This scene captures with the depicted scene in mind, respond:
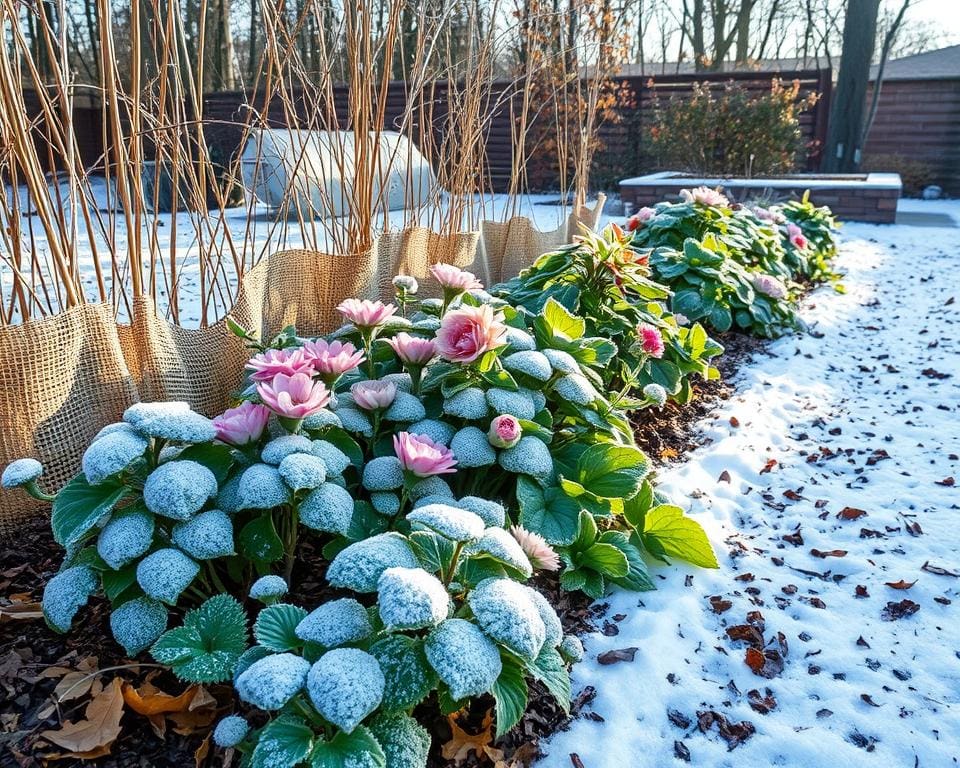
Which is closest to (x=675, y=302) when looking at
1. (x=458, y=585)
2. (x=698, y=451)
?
(x=698, y=451)

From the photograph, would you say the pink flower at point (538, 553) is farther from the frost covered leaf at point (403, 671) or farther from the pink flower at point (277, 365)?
the pink flower at point (277, 365)

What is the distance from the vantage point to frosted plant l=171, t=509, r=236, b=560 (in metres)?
1.06

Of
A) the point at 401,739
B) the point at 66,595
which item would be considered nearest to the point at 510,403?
the point at 401,739

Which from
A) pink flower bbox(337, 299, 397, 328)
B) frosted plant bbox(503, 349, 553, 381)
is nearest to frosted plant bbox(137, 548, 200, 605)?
pink flower bbox(337, 299, 397, 328)

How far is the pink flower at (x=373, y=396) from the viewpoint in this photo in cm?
139

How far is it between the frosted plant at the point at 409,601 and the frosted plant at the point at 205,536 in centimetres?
30

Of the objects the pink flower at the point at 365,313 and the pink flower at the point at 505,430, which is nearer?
the pink flower at the point at 505,430

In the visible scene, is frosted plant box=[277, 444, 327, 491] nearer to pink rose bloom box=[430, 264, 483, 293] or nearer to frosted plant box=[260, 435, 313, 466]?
frosted plant box=[260, 435, 313, 466]

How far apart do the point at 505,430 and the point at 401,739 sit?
58 centimetres

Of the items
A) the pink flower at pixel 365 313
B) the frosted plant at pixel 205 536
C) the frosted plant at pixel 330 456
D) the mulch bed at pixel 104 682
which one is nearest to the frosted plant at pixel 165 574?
the frosted plant at pixel 205 536

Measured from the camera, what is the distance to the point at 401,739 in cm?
91

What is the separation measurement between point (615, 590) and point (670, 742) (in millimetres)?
383

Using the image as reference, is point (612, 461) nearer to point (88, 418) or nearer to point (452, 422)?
point (452, 422)

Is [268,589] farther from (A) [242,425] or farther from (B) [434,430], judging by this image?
(B) [434,430]
